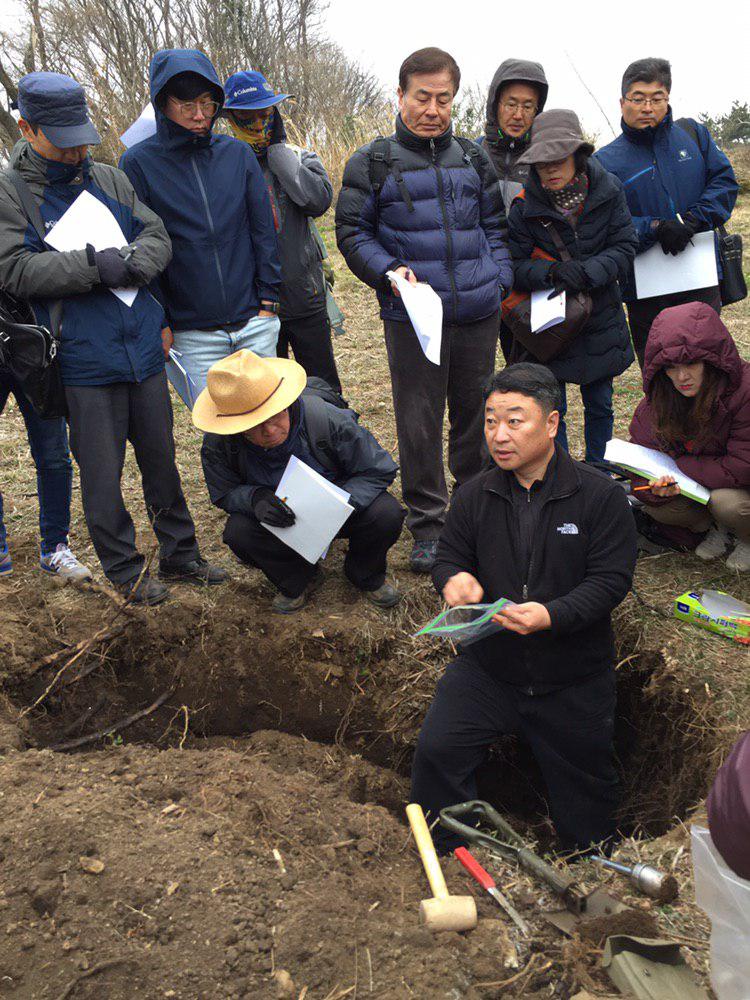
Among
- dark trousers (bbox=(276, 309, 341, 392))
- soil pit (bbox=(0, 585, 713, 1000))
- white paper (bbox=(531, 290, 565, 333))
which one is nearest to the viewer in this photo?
soil pit (bbox=(0, 585, 713, 1000))

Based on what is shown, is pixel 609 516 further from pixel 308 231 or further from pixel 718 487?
pixel 308 231

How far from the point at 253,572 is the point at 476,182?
2161 mm

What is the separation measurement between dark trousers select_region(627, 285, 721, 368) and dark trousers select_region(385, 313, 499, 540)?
99 cm

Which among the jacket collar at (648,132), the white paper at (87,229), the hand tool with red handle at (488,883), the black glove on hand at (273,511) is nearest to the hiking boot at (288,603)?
the black glove on hand at (273,511)

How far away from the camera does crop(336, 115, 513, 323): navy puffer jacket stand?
12.8 feet

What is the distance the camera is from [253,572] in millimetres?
4422

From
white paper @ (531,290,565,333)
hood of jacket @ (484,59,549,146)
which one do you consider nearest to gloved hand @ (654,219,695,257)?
white paper @ (531,290,565,333)

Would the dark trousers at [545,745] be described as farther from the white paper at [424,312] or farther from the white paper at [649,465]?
the white paper at [424,312]

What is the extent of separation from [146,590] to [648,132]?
337 centimetres

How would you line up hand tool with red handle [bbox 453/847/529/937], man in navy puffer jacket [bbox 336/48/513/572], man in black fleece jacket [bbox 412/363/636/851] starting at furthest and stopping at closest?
man in navy puffer jacket [bbox 336/48/513/572]
man in black fleece jacket [bbox 412/363/636/851]
hand tool with red handle [bbox 453/847/529/937]

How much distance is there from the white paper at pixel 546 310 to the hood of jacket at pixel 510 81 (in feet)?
2.90

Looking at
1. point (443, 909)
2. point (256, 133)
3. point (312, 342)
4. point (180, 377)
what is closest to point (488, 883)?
point (443, 909)

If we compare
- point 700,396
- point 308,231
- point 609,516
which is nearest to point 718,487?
point 700,396

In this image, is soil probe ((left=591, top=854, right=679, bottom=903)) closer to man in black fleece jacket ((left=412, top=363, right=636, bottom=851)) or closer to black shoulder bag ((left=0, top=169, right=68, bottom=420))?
man in black fleece jacket ((left=412, top=363, right=636, bottom=851))
